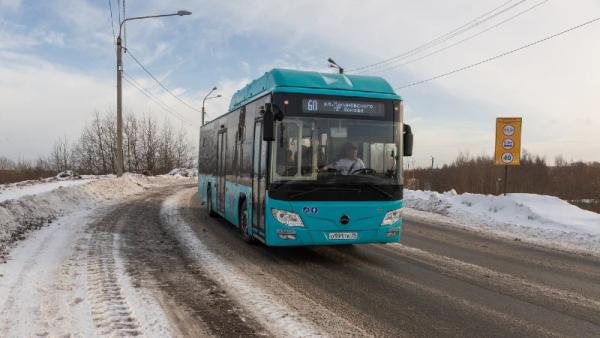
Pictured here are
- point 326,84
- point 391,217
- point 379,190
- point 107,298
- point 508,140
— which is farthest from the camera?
point 508,140

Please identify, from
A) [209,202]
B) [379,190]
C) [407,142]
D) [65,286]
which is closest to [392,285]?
[379,190]

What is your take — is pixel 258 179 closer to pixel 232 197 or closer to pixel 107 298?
pixel 232 197

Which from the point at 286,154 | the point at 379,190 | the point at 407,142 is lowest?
the point at 379,190

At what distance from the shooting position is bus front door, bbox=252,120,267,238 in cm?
811

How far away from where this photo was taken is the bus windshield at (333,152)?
25.3 feet

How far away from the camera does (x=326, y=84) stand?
Answer: 828 centimetres

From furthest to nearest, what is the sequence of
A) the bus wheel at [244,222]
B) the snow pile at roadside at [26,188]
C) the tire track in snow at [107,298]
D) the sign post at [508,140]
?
the sign post at [508,140], the snow pile at roadside at [26,188], the bus wheel at [244,222], the tire track in snow at [107,298]

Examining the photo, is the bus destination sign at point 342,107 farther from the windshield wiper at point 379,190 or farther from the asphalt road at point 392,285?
the asphalt road at point 392,285

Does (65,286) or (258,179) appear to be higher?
(258,179)

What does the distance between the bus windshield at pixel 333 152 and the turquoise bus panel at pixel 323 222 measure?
1.21 feet

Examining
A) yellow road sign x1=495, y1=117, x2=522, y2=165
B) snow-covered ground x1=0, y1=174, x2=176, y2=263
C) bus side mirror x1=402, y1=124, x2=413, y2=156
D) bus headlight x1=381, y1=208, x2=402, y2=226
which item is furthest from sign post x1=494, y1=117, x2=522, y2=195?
snow-covered ground x1=0, y1=174, x2=176, y2=263

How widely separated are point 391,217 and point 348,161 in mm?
1241

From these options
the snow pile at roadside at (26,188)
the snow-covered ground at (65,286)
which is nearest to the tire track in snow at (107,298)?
the snow-covered ground at (65,286)

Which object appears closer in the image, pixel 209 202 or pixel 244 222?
pixel 244 222
